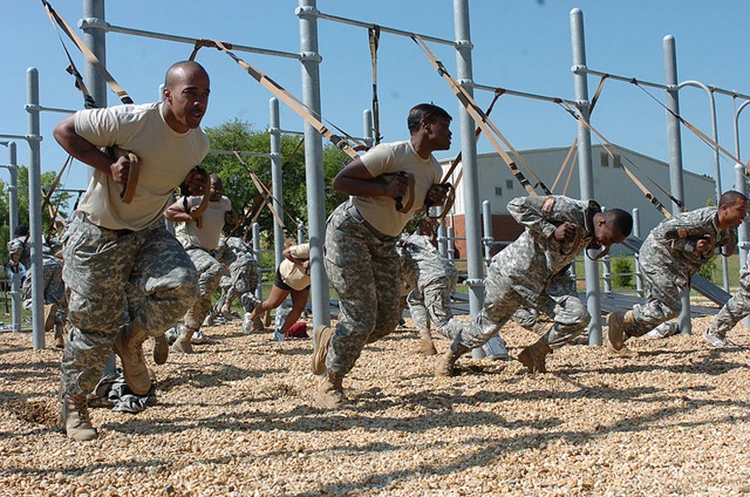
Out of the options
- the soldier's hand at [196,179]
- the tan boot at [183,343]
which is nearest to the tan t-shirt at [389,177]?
the soldier's hand at [196,179]

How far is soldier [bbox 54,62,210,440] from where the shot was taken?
3787mm

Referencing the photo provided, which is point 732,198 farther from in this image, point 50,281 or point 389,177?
point 50,281

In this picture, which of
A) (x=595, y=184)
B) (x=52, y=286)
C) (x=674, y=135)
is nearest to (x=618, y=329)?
(x=674, y=135)

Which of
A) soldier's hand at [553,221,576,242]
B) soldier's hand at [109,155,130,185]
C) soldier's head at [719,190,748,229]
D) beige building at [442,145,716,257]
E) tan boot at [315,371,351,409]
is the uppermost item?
beige building at [442,145,716,257]

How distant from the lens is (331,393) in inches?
186

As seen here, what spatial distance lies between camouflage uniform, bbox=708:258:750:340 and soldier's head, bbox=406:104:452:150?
3942mm

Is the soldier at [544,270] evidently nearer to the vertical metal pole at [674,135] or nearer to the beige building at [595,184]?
the vertical metal pole at [674,135]

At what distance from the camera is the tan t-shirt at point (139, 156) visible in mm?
3762

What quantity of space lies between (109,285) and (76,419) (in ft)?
2.33

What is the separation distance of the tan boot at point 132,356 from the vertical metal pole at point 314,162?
160cm

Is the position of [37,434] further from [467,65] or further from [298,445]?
[467,65]

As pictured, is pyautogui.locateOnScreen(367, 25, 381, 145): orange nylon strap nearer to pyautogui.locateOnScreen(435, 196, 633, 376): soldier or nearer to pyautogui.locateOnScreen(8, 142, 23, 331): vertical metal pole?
pyautogui.locateOnScreen(435, 196, 633, 376): soldier

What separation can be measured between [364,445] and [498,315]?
212cm

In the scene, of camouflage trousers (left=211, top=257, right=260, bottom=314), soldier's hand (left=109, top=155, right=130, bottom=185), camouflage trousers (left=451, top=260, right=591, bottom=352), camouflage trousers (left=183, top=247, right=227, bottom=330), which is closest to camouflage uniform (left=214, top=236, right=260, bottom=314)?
camouflage trousers (left=211, top=257, right=260, bottom=314)
